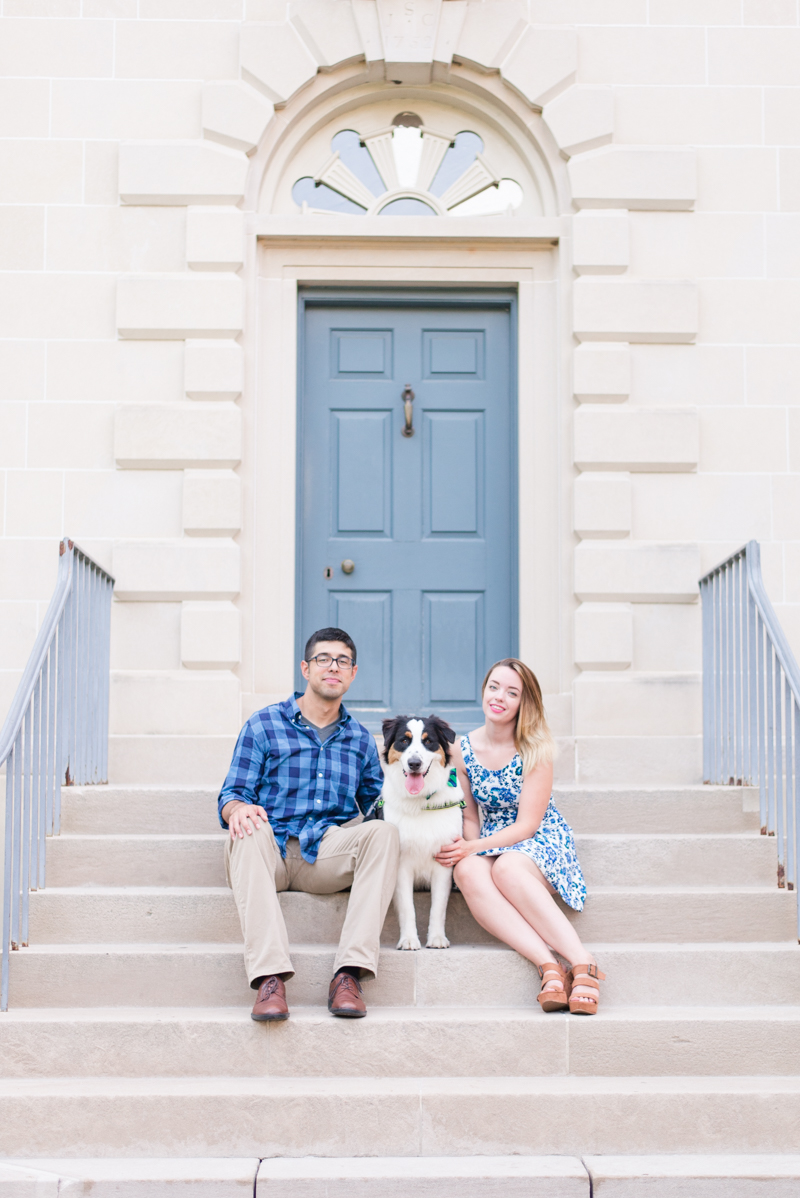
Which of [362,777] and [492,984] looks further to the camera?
[362,777]

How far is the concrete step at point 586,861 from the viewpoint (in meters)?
4.25

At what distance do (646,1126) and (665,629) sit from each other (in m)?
2.59

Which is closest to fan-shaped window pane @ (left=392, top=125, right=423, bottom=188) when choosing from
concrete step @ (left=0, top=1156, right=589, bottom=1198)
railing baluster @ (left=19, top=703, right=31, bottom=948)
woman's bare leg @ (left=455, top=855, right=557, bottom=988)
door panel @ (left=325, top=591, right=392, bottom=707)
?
door panel @ (left=325, top=591, right=392, bottom=707)

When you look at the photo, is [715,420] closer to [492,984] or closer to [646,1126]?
[492,984]

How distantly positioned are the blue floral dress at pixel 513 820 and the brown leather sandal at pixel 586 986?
307mm

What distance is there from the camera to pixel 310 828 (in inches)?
154

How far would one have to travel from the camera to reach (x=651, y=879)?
13.9 ft

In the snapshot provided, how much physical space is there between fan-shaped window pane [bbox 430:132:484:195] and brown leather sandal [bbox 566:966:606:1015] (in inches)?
157

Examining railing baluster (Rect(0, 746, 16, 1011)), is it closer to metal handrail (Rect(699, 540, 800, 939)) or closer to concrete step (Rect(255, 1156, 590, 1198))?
concrete step (Rect(255, 1156, 590, 1198))

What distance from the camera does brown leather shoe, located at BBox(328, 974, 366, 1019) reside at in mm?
3457

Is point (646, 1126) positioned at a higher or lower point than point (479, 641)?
lower

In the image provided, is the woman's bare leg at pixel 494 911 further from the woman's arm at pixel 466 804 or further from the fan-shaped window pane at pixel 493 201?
the fan-shaped window pane at pixel 493 201

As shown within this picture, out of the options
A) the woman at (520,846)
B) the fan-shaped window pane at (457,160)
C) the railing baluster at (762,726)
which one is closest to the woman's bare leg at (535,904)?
the woman at (520,846)

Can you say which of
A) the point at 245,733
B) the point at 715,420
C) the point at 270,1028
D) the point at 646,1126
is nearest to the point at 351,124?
the point at 715,420
